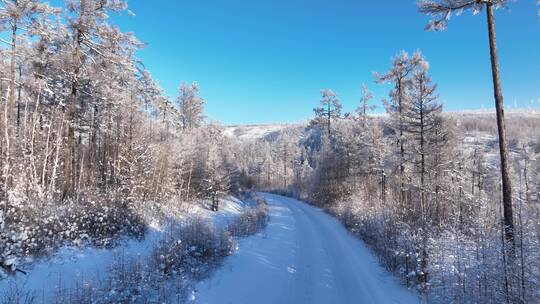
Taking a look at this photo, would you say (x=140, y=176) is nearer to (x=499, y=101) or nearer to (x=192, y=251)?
(x=192, y=251)

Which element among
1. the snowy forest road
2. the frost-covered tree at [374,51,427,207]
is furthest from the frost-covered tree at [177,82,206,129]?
the snowy forest road

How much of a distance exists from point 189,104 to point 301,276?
35.7 metres

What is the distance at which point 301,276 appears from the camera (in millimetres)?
7305

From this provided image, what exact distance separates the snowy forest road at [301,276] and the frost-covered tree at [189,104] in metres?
30.9

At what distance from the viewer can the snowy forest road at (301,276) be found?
6055mm

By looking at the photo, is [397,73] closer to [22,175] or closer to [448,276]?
[448,276]

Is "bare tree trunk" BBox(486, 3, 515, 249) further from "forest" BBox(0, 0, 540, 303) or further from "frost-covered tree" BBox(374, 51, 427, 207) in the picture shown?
"frost-covered tree" BBox(374, 51, 427, 207)

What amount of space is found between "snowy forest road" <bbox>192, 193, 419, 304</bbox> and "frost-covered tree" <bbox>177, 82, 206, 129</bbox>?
3088cm

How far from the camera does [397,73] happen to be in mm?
Result: 18875

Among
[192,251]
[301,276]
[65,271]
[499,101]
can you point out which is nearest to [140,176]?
[192,251]

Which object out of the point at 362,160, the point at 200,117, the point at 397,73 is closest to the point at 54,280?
the point at 397,73

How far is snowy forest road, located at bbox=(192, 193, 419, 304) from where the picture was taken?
6.05m

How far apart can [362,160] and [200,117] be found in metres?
24.6

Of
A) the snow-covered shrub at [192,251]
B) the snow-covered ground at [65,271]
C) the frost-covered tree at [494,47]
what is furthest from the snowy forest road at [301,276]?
the frost-covered tree at [494,47]
